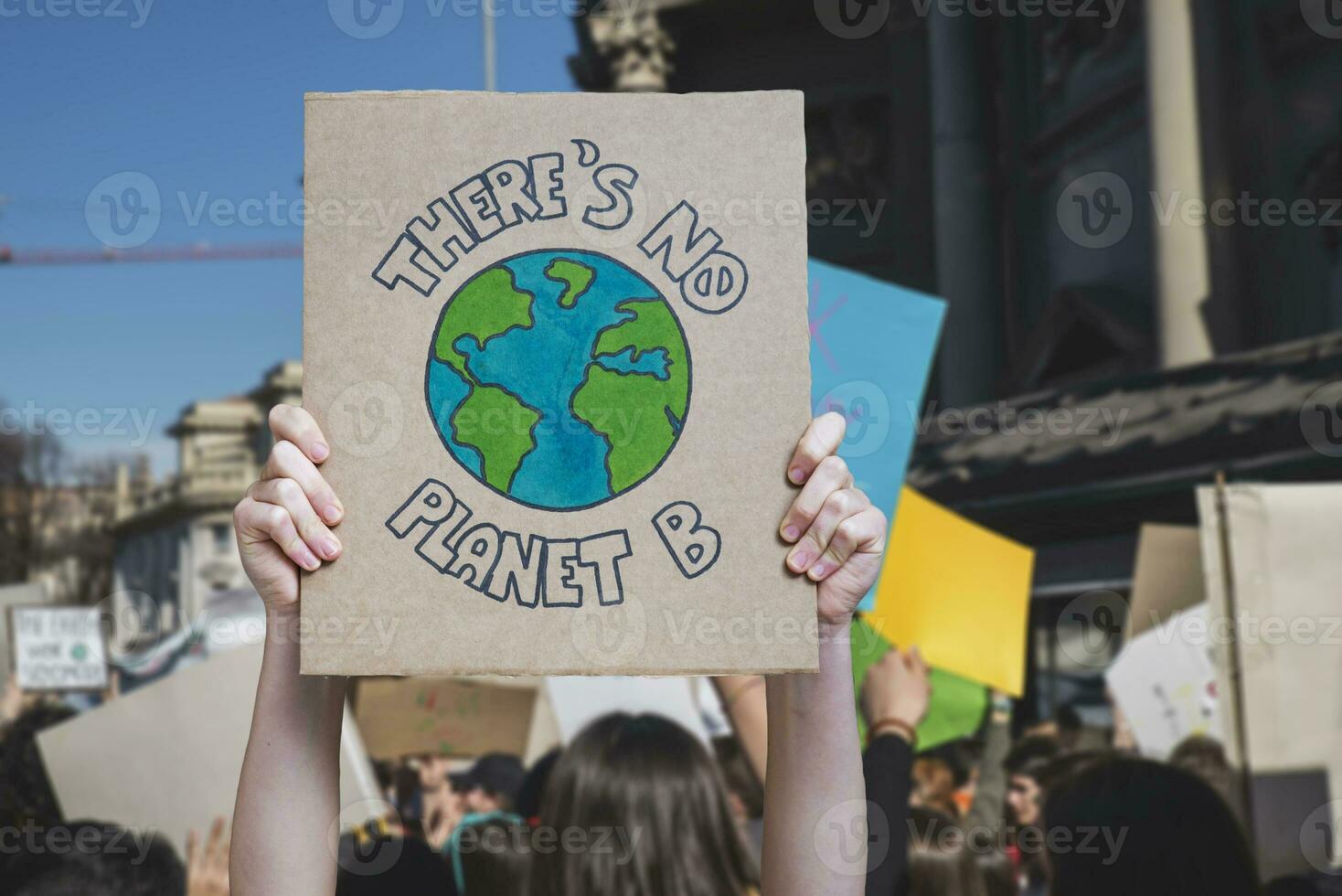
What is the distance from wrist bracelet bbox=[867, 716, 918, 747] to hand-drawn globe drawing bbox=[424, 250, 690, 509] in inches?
60.7

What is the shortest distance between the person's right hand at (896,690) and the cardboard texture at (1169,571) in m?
0.79

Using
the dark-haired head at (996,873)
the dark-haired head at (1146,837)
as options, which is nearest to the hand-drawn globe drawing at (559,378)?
the dark-haired head at (1146,837)

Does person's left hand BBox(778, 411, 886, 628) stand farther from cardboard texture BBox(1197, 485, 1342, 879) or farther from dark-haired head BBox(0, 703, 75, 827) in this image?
dark-haired head BBox(0, 703, 75, 827)

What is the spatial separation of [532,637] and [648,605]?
0.14m

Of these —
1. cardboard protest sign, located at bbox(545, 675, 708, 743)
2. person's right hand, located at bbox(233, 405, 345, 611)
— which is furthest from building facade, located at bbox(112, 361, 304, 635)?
person's right hand, located at bbox(233, 405, 345, 611)

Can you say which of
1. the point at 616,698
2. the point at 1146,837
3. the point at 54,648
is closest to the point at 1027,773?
the point at 616,698

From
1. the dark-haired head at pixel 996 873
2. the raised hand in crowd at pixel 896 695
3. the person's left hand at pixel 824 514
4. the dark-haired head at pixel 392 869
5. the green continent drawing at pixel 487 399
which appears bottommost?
the dark-haired head at pixel 996 873

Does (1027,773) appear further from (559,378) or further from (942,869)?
(559,378)

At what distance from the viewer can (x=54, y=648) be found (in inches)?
217

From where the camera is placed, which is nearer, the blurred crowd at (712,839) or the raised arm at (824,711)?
the raised arm at (824,711)

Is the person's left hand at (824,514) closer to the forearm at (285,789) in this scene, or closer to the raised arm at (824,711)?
the raised arm at (824,711)

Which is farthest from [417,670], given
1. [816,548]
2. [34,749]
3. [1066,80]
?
[1066,80]

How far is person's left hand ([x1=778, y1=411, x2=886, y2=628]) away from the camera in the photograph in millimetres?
1517

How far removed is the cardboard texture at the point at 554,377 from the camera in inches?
59.2
